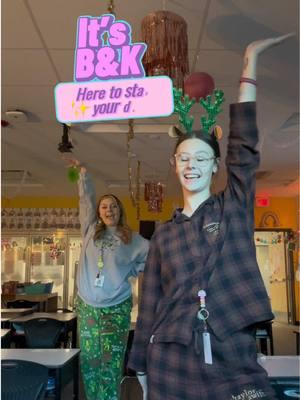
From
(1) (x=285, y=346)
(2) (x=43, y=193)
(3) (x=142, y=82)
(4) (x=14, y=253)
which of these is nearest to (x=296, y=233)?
(1) (x=285, y=346)

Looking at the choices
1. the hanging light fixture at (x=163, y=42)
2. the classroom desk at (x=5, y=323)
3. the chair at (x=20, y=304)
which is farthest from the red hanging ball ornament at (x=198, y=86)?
the chair at (x=20, y=304)

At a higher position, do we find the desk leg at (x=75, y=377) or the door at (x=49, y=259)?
the door at (x=49, y=259)

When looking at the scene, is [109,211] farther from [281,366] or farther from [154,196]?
[154,196]

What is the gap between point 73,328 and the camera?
5113 mm

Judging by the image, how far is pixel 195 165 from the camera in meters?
1.37

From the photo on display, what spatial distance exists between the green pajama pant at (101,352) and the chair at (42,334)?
55.3 inches

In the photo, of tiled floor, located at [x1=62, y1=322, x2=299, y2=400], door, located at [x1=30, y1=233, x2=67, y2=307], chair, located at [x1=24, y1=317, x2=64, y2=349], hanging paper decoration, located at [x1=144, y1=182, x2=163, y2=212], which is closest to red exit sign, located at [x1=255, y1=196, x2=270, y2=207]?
tiled floor, located at [x1=62, y1=322, x2=299, y2=400]

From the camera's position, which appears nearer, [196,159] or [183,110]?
[196,159]

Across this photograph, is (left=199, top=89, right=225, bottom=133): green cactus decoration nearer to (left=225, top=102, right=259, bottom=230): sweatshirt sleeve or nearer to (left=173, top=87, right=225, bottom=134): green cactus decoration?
(left=173, top=87, right=225, bottom=134): green cactus decoration

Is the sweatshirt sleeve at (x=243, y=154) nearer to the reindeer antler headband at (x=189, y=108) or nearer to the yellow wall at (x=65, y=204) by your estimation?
the reindeer antler headband at (x=189, y=108)

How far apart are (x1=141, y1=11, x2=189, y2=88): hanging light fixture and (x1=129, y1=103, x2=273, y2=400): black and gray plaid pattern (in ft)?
3.62

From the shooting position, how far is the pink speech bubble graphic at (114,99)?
1.41m

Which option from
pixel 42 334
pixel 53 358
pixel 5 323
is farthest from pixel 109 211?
pixel 5 323

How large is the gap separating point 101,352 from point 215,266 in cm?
169
